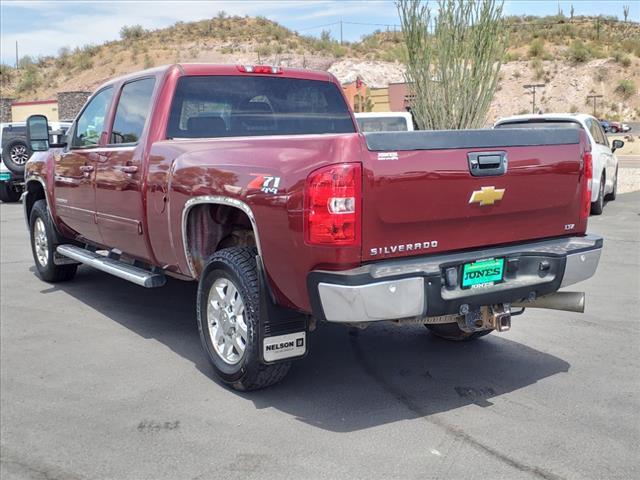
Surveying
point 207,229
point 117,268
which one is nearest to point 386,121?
point 117,268

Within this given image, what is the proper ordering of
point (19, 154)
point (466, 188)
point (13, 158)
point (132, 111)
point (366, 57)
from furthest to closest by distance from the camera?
1. point (366, 57)
2. point (19, 154)
3. point (13, 158)
4. point (132, 111)
5. point (466, 188)

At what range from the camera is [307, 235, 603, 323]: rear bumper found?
3.78 m

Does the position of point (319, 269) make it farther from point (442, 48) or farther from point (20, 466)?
point (442, 48)

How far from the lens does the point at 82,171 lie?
6.64 metres

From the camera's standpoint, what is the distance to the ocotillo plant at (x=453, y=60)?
17.5m

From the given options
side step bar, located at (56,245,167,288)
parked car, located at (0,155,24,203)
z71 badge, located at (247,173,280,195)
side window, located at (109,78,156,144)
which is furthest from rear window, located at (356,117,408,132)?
z71 badge, located at (247,173,280,195)

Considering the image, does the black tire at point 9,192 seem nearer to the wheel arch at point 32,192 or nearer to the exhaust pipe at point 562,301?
the wheel arch at point 32,192

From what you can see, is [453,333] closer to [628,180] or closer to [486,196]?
[486,196]

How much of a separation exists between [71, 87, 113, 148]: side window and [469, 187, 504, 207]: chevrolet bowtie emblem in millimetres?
3739

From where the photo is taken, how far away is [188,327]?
6.36 metres

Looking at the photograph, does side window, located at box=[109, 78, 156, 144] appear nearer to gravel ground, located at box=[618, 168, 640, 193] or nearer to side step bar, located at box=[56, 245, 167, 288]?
side step bar, located at box=[56, 245, 167, 288]

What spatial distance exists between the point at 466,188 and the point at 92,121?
4106 millimetres

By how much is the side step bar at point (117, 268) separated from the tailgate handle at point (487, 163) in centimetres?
266

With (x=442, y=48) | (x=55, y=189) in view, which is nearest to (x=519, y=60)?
(x=442, y=48)
